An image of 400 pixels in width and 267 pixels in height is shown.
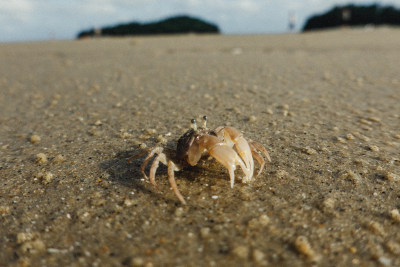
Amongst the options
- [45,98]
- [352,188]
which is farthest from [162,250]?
[45,98]

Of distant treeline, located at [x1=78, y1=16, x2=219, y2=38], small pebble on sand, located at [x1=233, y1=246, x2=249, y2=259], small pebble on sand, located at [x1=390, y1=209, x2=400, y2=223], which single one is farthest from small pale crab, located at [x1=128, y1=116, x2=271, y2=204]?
distant treeline, located at [x1=78, y1=16, x2=219, y2=38]

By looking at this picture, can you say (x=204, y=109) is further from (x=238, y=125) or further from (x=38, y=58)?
(x=38, y=58)

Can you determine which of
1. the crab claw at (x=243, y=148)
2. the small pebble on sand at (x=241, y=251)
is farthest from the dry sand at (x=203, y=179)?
the crab claw at (x=243, y=148)

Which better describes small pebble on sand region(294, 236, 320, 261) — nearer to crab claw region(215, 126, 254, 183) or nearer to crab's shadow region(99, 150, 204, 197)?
crab claw region(215, 126, 254, 183)

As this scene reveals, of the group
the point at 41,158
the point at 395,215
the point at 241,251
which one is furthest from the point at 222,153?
the point at 41,158

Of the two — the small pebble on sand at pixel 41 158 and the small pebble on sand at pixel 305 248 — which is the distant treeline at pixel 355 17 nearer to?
the small pebble on sand at pixel 305 248

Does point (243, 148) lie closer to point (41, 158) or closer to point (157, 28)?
point (41, 158)
